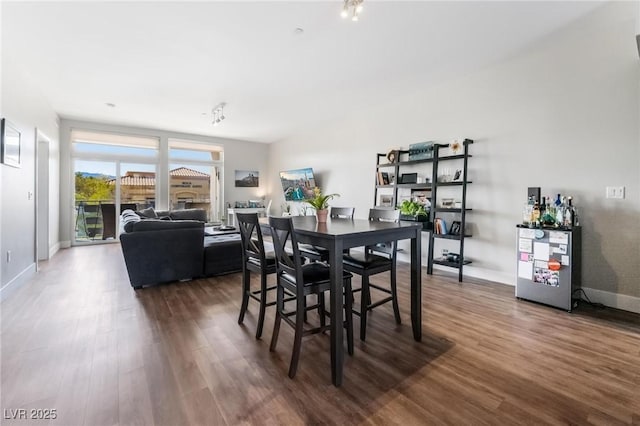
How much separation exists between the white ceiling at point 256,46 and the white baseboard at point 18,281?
233 centimetres

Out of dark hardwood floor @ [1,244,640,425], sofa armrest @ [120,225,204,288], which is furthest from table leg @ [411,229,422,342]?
sofa armrest @ [120,225,204,288]

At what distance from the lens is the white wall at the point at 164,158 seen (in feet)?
20.2

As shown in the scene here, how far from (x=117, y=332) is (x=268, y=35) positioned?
2.99 metres

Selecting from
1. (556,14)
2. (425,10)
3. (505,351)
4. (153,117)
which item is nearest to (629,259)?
(505,351)

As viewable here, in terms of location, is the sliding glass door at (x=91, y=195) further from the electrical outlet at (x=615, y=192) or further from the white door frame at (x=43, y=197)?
the electrical outlet at (x=615, y=192)

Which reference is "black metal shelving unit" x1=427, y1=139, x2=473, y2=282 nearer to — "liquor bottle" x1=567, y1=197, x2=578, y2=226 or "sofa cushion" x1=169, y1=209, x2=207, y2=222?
"liquor bottle" x1=567, y1=197, x2=578, y2=226

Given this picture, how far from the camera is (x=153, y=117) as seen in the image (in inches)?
231

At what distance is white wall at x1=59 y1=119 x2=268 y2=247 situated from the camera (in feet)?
20.2

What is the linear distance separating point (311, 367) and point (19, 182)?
412cm

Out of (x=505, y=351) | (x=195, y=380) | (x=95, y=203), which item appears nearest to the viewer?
(x=195, y=380)

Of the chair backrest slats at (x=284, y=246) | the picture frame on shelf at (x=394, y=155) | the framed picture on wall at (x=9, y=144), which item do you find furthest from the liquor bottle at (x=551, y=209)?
the framed picture on wall at (x=9, y=144)

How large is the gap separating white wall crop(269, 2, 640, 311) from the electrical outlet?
0.16ft

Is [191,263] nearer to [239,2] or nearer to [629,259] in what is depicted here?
[239,2]

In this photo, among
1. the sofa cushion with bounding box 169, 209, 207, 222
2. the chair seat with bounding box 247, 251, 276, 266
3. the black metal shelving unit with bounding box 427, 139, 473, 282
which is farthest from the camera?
the sofa cushion with bounding box 169, 209, 207, 222
